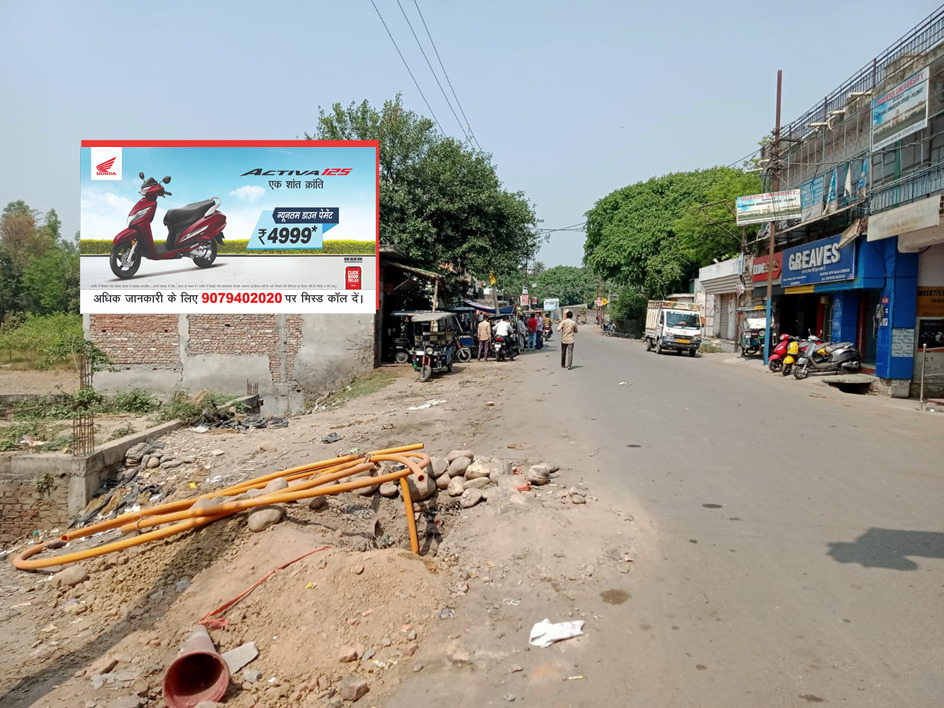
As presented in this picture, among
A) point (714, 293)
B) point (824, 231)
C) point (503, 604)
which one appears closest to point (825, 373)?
point (824, 231)

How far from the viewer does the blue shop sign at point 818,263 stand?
675 inches

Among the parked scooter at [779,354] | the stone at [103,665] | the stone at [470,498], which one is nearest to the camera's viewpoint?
the stone at [103,665]

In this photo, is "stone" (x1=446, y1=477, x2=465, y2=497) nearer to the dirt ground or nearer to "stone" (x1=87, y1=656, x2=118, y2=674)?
the dirt ground

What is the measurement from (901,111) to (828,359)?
20.6ft

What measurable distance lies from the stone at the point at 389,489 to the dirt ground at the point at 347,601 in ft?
0.28

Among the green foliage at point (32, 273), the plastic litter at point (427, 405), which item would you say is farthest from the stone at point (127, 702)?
the green foliage at point (32, 273)

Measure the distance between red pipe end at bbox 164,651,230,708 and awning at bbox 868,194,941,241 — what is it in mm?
14530

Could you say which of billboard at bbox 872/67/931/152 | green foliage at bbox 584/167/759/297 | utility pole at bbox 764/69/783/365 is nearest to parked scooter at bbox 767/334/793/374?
utility pole at bbox 764/69/783/365

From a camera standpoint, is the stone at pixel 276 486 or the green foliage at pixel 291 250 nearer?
the stone at pixel 276 486

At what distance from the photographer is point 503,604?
174 inches

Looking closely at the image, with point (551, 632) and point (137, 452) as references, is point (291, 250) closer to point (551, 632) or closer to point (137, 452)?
point (137, 452)

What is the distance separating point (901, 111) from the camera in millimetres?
14375

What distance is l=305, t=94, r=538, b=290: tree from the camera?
74.9 feet

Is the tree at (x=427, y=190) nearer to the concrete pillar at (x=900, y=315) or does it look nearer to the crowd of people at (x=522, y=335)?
the crowd of people at (x=522, y=335)
